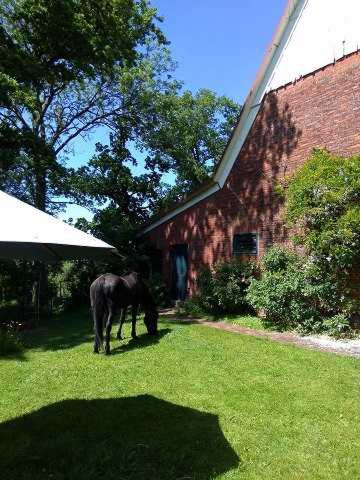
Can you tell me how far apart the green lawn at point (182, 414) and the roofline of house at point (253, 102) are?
762 centimetres

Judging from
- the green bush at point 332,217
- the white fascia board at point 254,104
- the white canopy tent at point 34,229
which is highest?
the white fascia board at point 254,104

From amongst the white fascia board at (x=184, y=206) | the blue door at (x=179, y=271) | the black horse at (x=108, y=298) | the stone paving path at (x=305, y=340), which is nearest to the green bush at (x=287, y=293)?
the stone paving path at (x=305, y=340)

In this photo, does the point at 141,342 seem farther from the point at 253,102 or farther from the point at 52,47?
the point at 52,47

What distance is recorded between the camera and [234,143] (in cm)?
1480

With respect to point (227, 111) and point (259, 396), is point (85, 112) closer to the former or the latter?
point (227, 111)

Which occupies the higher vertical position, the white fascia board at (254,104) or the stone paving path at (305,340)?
the white fascia board at (254,104)

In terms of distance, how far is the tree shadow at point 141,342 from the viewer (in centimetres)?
955

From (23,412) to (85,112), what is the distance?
72.1 ft

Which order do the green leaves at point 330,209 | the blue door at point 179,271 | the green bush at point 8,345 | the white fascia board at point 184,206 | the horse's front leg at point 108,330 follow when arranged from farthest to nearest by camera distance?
1. the blue door at point 179,271
2. the white fascia board at point 184,206
3. the green leaves at point 330,209
4. the green bush at point 8,345
5. the horse's front leg at point 108,330

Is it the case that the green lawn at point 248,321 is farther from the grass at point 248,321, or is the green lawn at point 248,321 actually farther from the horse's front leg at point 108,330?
the horse's front leg at point 108,330

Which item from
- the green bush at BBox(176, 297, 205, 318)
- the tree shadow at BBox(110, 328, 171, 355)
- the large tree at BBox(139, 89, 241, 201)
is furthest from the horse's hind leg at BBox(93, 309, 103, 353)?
the large tree at BBox(139, 89, 241, 201)

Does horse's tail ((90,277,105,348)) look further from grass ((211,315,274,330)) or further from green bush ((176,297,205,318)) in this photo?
green bush ((176,297,205,318))

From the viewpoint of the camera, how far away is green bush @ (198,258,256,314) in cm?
1355

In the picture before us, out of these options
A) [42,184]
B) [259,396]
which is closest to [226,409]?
[259,396]
